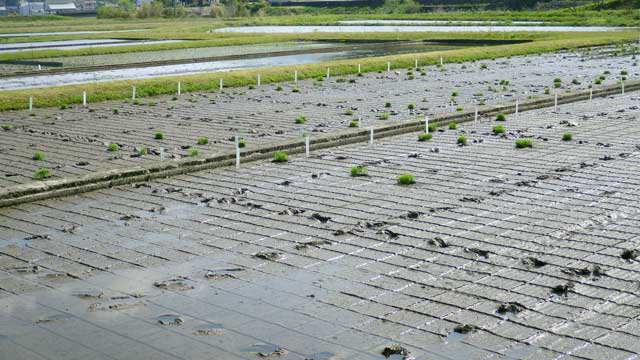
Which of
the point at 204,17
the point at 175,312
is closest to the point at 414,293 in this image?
the point at 175,312

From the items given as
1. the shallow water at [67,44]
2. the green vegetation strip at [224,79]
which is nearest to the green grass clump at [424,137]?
the green vegetation strip at [224,79]

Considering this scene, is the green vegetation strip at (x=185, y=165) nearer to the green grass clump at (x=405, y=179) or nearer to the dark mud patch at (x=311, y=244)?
the green grass clump at (x=405, y=179)

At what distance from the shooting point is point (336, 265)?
10938 mm

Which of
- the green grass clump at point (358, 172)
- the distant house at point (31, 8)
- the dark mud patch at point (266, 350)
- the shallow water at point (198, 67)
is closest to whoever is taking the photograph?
the dark mud patch at point (266, 350)

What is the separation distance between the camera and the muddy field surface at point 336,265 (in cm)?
867

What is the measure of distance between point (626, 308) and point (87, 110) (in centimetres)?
2039

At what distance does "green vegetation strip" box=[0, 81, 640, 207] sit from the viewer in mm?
14625

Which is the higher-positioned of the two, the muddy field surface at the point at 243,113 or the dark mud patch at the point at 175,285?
the dark mud patch at the point at 175,285

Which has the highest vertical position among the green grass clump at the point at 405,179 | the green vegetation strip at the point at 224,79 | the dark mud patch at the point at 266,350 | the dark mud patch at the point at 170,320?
the green grass clump at the point at 405,179

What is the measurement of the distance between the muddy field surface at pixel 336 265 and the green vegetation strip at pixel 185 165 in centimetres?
30

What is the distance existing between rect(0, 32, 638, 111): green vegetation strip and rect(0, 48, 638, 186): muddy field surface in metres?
1.22

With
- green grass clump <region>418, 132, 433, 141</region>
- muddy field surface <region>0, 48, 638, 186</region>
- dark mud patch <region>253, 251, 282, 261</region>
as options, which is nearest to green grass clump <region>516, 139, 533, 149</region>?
green grass clump <region>418, 132, 433, 141</region>

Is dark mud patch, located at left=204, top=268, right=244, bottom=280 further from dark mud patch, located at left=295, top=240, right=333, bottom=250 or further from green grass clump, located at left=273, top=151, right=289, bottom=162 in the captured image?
green grass clump, located at left=273, top=151, right=289, bottom=162

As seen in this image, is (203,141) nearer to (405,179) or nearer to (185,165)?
(185,165)
